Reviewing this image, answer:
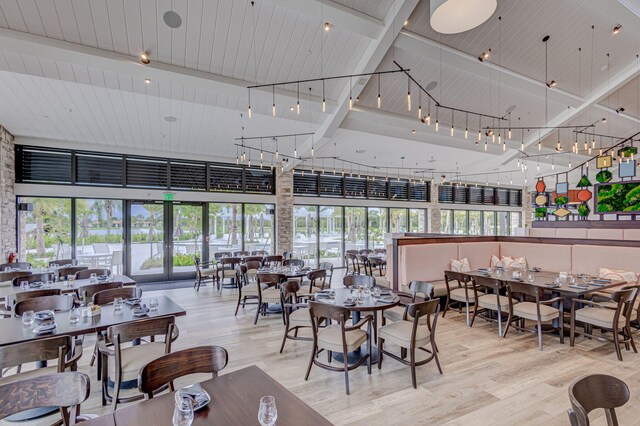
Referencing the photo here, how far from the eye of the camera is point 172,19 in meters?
4.70

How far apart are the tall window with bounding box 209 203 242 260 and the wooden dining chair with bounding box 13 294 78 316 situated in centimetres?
612

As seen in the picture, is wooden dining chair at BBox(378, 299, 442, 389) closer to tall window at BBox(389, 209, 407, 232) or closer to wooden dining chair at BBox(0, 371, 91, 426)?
wooden dining chair at BBox(0, 371, 91, 426)

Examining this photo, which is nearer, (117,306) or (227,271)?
(117,306)

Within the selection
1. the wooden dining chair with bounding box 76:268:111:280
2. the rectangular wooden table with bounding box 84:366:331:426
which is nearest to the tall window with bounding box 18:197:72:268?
the wooden dining chair with bounding box 76:268:111:280

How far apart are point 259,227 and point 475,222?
34.3 ft

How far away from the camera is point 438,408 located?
9.81 ft

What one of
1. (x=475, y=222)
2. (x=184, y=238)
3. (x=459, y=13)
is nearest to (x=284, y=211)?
(x=184, y=238)

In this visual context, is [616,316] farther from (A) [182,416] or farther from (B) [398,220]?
(B) [398,220]

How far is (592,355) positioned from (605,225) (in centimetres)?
528

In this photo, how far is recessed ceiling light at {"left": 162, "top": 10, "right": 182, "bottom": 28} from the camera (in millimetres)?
4617

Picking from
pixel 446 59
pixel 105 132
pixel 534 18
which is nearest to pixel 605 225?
pixel 534 18

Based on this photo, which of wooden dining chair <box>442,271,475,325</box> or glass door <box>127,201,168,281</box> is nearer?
wooden dining chair <box>442,271,475,325</box>

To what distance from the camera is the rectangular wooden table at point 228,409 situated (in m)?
1.51

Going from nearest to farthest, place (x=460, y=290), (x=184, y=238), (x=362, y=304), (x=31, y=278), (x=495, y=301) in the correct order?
(x=362, y=304)
(x=495, y=301)
(x=31, y=278)
(x=460, y=290)
(x=184, y=238)
